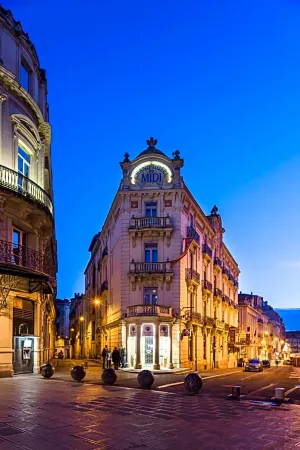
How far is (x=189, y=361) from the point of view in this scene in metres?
44.0

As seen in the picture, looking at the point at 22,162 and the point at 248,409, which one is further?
the point at 22,162

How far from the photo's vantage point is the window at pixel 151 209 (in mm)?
43531

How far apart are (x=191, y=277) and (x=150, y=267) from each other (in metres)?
4.47

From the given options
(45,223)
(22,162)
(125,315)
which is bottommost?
(125,315)

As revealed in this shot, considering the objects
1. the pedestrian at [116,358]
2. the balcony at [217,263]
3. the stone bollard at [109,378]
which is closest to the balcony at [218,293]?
the balcony at [217,263]

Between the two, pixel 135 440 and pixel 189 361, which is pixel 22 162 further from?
pixel 189 361

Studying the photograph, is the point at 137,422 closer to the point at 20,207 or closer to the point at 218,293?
the point at 20,207

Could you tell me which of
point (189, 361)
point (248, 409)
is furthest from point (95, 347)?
point (248, 409)

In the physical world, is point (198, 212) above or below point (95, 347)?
above

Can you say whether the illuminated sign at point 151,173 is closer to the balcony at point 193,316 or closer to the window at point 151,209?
the window at point 151,209

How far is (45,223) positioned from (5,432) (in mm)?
16851

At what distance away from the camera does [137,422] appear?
12.5 metres

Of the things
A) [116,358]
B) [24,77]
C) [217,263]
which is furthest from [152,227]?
[217,263]

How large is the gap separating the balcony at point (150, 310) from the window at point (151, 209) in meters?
7.82
